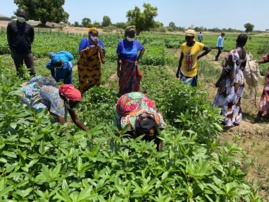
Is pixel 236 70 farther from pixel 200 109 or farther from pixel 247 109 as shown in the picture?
pixel 247 109

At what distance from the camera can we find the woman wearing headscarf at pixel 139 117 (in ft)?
7.36

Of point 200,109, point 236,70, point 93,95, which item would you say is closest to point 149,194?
point 200,109

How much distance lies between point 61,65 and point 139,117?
6.97 ft

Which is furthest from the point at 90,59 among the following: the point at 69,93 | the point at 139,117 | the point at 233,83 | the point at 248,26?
the point at 248,26

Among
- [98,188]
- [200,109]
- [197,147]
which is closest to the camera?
[98,188]

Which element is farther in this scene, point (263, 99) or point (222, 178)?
point (263, 99)

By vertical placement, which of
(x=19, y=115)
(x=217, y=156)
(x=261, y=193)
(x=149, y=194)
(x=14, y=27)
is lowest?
(x=261, y=193)

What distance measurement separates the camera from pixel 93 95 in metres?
5.60

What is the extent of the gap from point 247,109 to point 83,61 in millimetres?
4205

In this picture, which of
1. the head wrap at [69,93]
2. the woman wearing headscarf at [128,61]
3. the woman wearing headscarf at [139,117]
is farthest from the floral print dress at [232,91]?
the head wrap at [69,93]

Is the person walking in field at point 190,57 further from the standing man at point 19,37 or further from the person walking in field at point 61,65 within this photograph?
the standing man at point 19,37

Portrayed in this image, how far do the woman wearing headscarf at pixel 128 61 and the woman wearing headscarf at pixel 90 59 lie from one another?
1.55ft

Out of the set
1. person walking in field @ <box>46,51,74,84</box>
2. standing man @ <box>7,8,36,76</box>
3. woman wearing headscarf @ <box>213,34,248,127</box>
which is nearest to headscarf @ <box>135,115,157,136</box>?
person walking in field @ <box>46,51,74,84</box>

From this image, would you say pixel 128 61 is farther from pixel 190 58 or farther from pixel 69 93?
pixel 69 93
